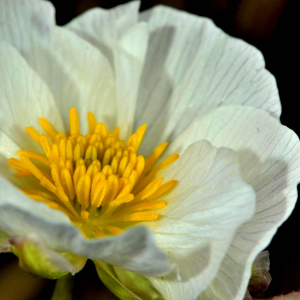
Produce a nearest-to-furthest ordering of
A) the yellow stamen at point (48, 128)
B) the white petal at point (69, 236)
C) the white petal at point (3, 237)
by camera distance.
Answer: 1. the white petal at point (69, 236)
2. the white petal at point (3, 237)
3. the yellow stamen at point (48, 128)

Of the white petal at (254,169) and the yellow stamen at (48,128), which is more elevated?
the white petal at (254,169)

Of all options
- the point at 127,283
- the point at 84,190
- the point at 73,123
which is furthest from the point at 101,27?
the point at 127,283

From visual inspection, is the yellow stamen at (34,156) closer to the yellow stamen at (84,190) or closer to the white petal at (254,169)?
the yellow stamen at (84,190)

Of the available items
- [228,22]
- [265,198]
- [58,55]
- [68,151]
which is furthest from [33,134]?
[228,22]

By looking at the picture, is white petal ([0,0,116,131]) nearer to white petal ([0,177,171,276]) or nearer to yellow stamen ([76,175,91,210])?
yellow stamen ([76,175,91,210])

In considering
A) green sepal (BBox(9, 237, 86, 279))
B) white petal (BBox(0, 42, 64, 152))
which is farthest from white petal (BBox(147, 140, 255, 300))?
white petal (BBox(0, 42, 64, 152))

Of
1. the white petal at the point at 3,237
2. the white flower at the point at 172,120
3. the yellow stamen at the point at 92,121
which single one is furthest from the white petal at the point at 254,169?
the white petal at the point at 3,237
